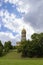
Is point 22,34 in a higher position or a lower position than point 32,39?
higher

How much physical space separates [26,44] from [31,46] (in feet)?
12.2

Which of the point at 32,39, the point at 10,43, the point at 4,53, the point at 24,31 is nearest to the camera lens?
the point at 32,39

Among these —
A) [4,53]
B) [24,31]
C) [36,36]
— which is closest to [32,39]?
[36,36]

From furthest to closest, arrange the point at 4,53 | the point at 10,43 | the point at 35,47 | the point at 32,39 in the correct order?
the point at 10,43 → the point at 4,53 → the point at 32,39 → the point at 35,47

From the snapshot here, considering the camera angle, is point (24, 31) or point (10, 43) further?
point (24, 31)

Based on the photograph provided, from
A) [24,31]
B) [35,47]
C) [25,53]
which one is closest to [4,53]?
[25,53]

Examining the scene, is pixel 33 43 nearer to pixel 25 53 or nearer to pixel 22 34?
pixel 25 53

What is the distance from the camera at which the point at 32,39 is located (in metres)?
87.1

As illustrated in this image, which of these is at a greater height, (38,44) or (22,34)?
(22,34)

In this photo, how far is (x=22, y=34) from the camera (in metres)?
137

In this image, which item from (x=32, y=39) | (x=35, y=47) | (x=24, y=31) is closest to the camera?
(x=35, y=47)

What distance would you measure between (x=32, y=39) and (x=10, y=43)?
22.5 meters

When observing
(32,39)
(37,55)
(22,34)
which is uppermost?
(22,34)

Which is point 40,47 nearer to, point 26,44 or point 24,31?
point 26,44
